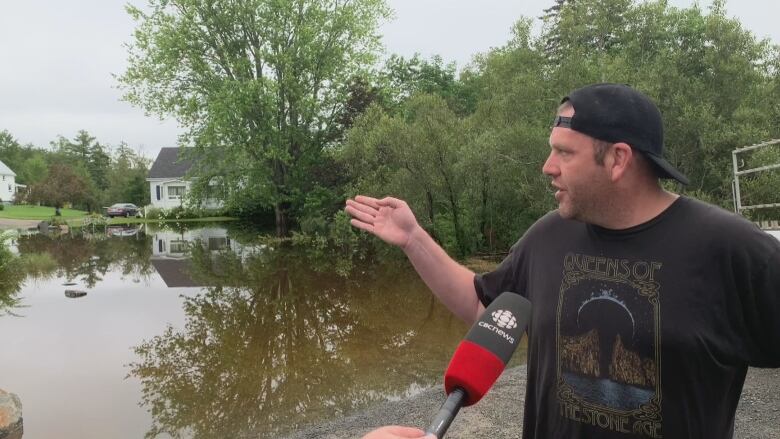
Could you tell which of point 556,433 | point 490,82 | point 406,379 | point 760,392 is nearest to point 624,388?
point 556,433

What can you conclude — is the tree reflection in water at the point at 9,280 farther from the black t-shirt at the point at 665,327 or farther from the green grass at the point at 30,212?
the green grass at the point at 30,212

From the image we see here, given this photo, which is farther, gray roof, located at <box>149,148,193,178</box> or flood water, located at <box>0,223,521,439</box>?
gray roof, located at <box>149,148,193,178</box>

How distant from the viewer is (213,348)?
31.7 ft

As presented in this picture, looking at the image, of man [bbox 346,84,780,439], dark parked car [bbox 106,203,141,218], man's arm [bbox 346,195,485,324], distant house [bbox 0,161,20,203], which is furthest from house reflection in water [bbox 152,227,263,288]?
distant house [bbox 0,161,20,203]

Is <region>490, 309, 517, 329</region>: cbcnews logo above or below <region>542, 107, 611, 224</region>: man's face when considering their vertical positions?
below

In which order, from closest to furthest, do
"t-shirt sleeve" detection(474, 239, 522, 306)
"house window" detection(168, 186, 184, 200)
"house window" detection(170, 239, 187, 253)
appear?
"t-shirt sleeve" detection(474, 239, 522, 306)
"house window" detection(170, 239, 187, 253)
"house window" detection(168, 186, 184, 200)

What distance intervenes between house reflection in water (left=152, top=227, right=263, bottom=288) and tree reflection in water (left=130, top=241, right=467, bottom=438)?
2.32 m

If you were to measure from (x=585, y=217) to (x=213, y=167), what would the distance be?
3252cm

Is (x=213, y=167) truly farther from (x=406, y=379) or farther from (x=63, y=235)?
(x=406, y=379)

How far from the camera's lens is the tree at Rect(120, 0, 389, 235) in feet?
96.1

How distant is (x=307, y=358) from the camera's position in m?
9.12

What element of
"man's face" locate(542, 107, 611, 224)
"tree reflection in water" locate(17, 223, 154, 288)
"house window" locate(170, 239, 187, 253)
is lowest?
"house window" locate(170, 239, 187, 253)

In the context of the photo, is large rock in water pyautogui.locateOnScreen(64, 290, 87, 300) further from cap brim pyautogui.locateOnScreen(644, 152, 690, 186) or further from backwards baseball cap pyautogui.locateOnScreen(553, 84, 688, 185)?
cap brim pyautogui.locateOnScreen(644, 152, 690, 186)

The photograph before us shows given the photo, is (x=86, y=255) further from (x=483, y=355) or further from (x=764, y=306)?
(x=764, y=306)
